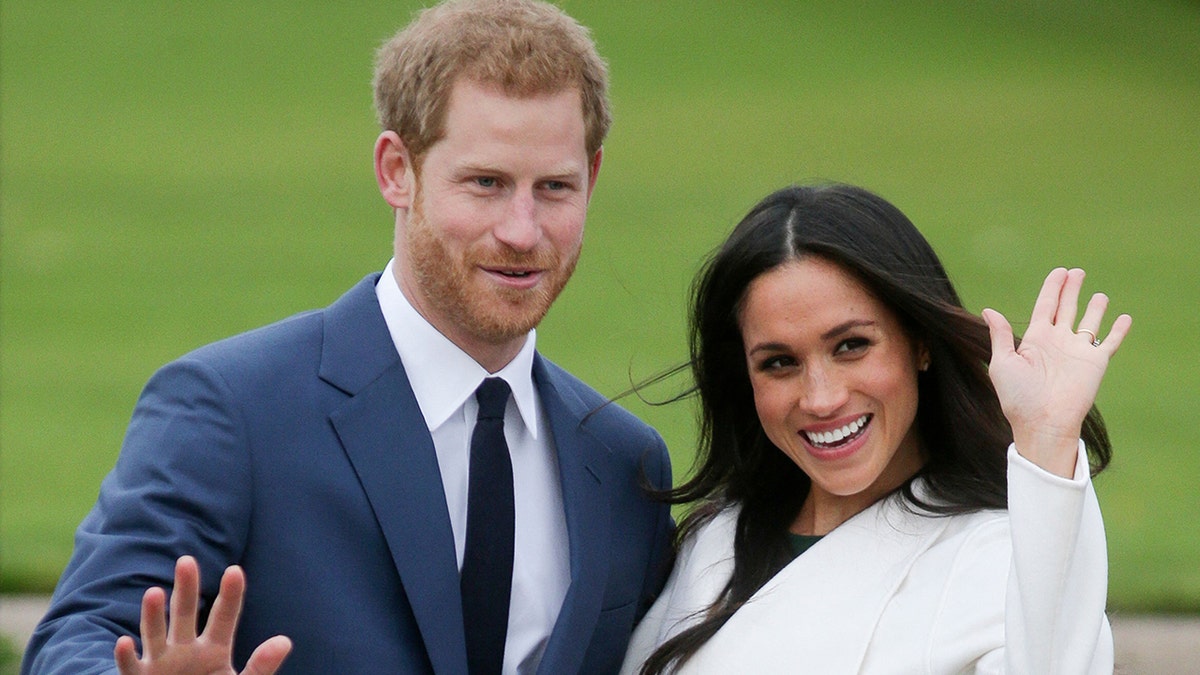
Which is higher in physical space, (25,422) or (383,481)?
(383,481)

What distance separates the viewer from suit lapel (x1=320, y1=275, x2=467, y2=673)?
2.85 meters

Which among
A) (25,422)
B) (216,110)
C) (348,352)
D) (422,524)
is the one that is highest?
(348,352)

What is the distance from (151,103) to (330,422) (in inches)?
539

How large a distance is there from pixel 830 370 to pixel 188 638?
4.37 ft

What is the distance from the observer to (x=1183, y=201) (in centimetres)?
1430

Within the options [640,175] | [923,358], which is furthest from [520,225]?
[640,175]

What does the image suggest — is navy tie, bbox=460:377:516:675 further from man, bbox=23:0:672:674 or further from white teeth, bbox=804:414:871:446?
white teeth, bbox=804:414:871:446

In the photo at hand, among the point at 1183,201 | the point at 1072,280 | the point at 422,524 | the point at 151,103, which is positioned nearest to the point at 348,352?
the point at 422,524

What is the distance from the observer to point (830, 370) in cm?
316

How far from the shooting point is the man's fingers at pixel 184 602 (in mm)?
2230

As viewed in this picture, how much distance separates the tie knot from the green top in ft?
2.28

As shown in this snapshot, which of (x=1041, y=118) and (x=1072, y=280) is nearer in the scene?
(x=1072, y=280)

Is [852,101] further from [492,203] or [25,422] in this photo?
[492,203]

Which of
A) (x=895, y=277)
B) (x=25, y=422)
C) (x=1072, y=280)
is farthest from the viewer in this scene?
(x=25, y=422)
